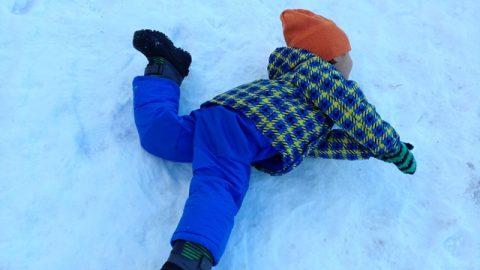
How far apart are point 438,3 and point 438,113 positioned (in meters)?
0.77

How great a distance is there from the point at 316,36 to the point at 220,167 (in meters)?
0.74

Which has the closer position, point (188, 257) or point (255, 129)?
point (188, 257)

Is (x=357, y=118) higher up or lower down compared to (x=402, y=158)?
higher up

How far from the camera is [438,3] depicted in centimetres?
241

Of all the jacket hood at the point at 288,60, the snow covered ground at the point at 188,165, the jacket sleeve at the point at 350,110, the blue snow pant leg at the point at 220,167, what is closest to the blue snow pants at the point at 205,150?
the blue snow pant leg at the point at 220,167

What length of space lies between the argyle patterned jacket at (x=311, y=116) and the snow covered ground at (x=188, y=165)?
0.16 metres

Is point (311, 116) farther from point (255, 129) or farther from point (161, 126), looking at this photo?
point (161, 126)

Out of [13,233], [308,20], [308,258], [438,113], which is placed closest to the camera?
[13,233]

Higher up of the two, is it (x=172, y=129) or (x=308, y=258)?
(x=172, y=129)

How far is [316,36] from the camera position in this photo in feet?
6.06

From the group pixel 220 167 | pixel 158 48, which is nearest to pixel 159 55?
pixel 158 48

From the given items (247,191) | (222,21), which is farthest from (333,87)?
(222,21)

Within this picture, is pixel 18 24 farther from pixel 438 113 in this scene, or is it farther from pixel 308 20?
pixel 438 113

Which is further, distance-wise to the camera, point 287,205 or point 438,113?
point 438,113
